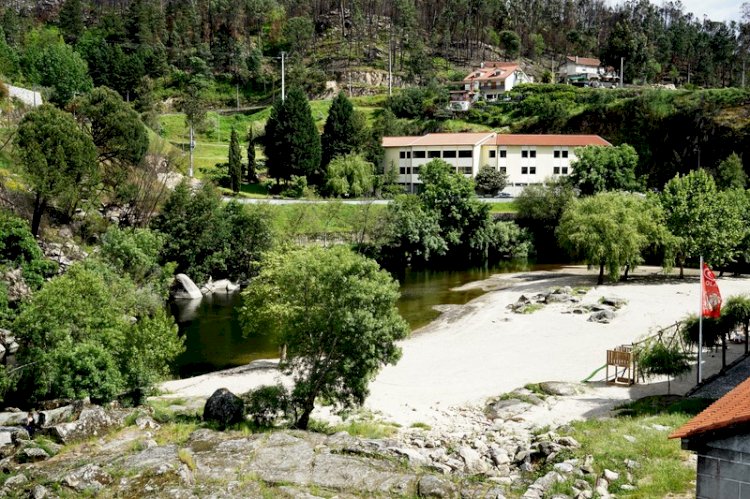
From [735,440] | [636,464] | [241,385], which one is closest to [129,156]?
[241,385]

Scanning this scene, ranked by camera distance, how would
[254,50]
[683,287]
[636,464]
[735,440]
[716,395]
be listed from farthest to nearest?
[254,50] < [683,287] < [716,395] < [636,464] < [735,440]

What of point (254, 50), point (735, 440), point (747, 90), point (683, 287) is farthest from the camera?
point (254, 50)

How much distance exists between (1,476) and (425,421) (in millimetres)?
13210

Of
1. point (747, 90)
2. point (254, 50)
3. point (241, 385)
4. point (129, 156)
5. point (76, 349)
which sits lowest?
point (241, 385)

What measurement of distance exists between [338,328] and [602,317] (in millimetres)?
21956

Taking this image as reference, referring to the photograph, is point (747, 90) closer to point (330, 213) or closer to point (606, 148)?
point (606, 148)

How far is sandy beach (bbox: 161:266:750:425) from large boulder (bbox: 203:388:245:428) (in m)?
4.39

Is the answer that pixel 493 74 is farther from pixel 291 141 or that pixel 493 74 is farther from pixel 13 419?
pixel 13 419

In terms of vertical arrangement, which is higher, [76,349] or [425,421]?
[76,349]

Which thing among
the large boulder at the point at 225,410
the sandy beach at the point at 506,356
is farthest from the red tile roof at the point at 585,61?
the large boulder at the point at 225,410

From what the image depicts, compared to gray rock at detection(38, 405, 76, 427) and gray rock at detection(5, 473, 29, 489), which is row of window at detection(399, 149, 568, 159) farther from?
gray rock at detection(5, 473, 29, 489)

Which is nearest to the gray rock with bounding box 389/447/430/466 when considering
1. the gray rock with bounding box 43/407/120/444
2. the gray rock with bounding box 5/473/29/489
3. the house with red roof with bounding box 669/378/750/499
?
the gray rock with bounding box 43/407/120/444

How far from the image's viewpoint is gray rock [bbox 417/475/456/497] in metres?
15.7

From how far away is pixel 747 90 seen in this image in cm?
8088
